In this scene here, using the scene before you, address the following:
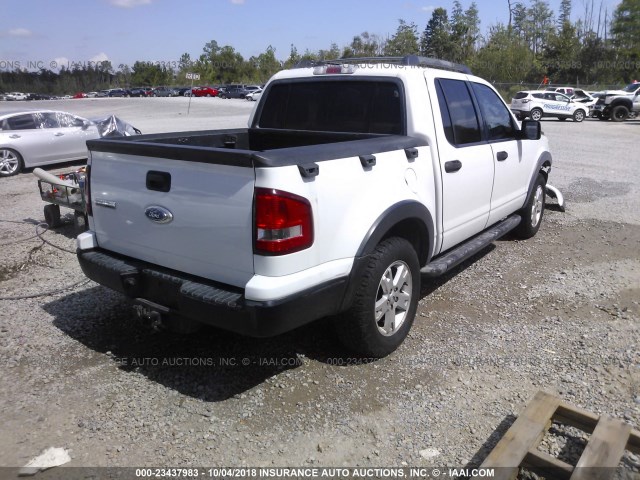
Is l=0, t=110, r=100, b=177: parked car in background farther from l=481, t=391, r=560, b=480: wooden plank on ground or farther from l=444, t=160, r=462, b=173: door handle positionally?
l=481, t=391, r=560, b=480: wooden plank on ground

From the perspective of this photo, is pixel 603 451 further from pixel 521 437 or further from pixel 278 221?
pixel 278 221

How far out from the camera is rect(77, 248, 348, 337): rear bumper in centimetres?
282

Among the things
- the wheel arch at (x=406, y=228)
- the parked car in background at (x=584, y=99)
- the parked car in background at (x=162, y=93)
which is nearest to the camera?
the wheel arch at (x=406, y=228)

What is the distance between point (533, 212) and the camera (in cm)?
655

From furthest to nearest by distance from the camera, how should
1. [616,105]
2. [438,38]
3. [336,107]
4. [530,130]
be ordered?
[438,38] → [616,105] → [530,130] → [336,107]

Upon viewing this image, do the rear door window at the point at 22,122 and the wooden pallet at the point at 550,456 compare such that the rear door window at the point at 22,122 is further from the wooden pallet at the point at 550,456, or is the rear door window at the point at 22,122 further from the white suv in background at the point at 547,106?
the white suv in background at the point at 547,106

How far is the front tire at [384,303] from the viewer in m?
3.37

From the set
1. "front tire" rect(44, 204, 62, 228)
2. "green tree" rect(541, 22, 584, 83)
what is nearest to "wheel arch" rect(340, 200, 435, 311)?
"front tire" rect(44, 204, 62, 228)

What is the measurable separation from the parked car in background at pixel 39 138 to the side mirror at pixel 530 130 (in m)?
9.98

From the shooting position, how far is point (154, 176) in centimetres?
321

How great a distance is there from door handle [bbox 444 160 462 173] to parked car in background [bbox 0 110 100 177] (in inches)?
402

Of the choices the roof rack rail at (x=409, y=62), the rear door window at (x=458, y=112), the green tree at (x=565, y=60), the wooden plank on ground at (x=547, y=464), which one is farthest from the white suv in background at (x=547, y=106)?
the green tree at (x=565, y=60)

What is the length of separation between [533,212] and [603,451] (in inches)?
172

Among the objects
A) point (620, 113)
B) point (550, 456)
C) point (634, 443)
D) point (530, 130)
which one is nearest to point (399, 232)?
point (550, 456)
